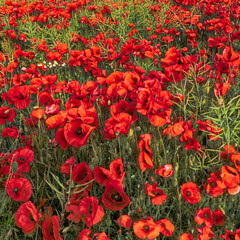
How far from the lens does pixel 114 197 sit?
1.12 meters

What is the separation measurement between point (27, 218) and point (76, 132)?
42 centimetres

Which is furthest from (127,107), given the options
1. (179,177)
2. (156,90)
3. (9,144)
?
(9,144)

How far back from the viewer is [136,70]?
158 cm

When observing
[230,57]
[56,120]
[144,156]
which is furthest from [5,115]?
[230,57]

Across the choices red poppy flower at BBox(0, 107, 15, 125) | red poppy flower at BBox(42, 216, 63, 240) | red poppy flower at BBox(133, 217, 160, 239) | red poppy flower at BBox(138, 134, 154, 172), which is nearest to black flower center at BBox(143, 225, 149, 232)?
red poppy flower at BBox(133, 217, 160, 239)

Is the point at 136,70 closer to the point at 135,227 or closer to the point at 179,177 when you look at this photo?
the point at 179,177

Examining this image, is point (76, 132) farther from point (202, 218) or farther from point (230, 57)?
point (230, 57)

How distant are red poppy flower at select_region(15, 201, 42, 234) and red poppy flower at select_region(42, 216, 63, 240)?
1.6 inches

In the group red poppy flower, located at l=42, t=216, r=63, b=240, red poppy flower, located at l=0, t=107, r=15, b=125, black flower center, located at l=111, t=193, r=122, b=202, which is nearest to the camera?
red poppy flower, located at l=42, t=216, r=63, b=240

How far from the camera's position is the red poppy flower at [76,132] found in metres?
1.15

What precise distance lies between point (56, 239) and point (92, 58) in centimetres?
161

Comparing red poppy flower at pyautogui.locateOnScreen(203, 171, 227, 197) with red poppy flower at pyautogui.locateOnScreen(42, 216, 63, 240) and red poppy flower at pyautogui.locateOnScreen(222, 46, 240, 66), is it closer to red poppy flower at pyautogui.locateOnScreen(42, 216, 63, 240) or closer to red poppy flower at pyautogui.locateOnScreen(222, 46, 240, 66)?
red poppy flower at pyautogui.locateOnScreen(42, 216, 63, 240)

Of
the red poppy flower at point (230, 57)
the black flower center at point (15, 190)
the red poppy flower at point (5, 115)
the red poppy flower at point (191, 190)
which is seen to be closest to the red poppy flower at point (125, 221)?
the red poppy flower at point (191, 190)

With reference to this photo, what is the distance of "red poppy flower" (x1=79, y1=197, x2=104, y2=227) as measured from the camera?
1.01 meters
